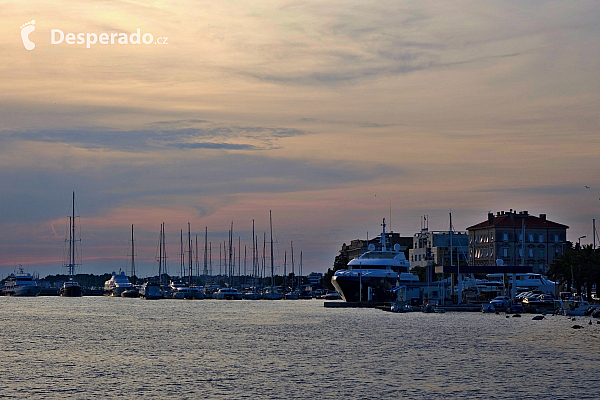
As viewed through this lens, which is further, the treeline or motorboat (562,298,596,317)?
the treeline

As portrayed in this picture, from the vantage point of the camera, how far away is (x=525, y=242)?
18938cm

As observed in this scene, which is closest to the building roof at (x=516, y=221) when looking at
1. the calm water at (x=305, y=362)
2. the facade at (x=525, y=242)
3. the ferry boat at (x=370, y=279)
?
the facade at (x=525, y=242)

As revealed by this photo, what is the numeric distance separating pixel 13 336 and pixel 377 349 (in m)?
36.2

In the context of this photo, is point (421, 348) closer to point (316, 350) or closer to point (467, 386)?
point (316, 350)

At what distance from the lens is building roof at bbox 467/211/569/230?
191 meters

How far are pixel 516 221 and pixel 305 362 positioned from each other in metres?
149

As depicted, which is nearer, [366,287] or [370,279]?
[370,279]

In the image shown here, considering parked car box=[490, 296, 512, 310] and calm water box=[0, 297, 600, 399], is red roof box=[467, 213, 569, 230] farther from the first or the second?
calm water box=[0, 297, 600, 399]

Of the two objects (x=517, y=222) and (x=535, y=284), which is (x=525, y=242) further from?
(x=535, y=284)

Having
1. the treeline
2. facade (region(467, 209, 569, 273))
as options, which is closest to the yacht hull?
the treeline

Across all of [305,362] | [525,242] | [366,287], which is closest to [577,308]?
[366,287]

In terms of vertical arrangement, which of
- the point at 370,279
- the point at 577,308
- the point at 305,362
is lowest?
the point at 305,362

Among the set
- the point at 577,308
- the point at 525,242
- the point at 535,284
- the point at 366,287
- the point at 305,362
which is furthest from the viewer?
the point at 525,242

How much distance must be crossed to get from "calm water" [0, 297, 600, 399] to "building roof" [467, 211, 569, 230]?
104 metres
